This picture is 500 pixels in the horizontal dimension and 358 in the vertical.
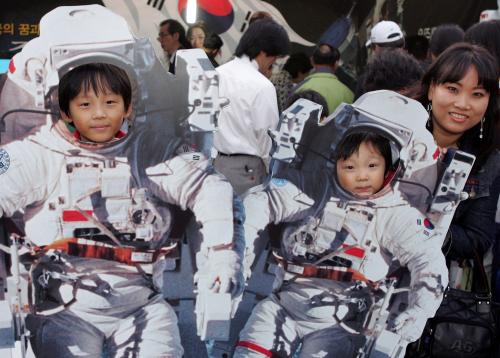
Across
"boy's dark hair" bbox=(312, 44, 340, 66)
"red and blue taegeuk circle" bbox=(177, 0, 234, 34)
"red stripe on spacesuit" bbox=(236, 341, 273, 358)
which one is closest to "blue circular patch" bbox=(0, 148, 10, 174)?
"red stripe on spacesuit" bbox=(236, 341, 273, 358)

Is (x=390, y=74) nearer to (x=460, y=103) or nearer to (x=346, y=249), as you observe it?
(x=460, y=103)

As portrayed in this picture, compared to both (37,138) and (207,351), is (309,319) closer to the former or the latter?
(207,351)

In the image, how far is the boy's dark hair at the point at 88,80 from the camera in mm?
2328

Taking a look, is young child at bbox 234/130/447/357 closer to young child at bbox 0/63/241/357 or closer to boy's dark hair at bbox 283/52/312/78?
young child at bbox 0/63/241/357

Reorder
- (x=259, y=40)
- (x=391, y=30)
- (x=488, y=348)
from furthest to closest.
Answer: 1. (x=391, y=30)
2. (x=259, y=40)
3. (x=488, y=348)

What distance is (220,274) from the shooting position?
97.3 inches

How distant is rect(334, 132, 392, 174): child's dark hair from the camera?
2.50 meters

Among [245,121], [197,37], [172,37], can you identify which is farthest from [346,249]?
[172,37]

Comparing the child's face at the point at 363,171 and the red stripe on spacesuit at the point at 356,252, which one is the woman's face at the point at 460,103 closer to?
the child's face at the point at 363,171

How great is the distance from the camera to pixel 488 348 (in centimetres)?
298

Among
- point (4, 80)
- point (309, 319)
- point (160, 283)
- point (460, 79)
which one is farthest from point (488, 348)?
point (4, 80)

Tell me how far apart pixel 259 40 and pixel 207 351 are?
1889 millimetres

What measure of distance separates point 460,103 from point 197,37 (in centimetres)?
275

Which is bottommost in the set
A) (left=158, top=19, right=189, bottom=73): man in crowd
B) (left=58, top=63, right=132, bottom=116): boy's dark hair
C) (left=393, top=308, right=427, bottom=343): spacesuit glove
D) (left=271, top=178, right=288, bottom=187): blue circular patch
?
(left=393, top=308, right=427, bottom=343): spacesuit glove
